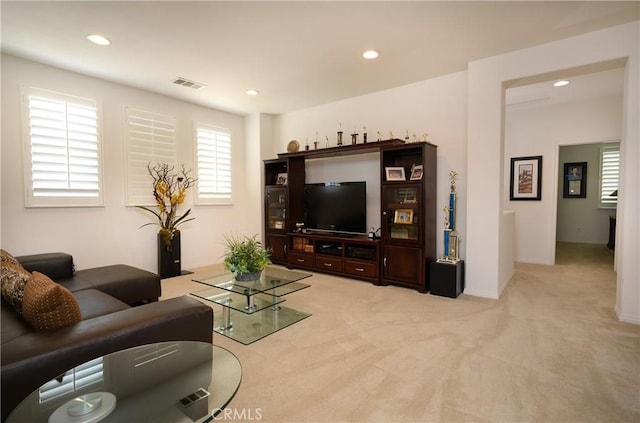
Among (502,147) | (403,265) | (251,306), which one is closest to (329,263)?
(403,265)

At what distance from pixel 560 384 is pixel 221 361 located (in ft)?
6.78

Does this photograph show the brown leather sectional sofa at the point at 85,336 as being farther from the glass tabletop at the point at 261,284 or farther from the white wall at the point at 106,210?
the white wall at the point at 106,210

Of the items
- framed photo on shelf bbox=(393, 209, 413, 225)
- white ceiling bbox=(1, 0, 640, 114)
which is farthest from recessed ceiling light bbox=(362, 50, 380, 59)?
framed photo on shelf bbox=(393, 209, 413, 225)

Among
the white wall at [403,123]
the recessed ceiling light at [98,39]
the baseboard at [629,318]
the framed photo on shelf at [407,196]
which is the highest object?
the recessed ceiling light at [98,39]

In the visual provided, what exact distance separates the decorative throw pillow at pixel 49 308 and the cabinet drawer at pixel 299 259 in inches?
137

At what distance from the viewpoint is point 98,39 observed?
3.08 metres

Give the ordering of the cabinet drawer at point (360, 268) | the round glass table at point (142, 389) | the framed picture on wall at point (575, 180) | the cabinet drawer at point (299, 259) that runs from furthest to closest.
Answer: the framed picture on wall at point (575, 180)
the cabinet drawer at point (299, 259)
the cabinet drawer at point (360, 268)
the round glass table at point (142, 389)

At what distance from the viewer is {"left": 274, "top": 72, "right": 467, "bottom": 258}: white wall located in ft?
13.1

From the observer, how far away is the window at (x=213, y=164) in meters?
5.29

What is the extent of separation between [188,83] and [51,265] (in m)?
2.72

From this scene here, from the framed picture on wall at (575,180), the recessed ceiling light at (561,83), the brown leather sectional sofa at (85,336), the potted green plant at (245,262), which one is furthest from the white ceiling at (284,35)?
the framed picture on wall at (575,180)

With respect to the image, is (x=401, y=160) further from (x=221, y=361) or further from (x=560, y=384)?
(x=221, y=361)

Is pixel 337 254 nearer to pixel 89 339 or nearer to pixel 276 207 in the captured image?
pixel 276 207

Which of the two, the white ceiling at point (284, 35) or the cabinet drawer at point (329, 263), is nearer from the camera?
the white ceiling at point (284, 35)
